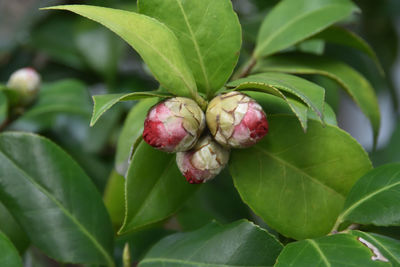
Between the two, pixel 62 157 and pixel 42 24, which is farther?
pixel 42 24

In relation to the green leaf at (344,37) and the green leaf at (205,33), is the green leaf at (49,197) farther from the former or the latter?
the green leaf at (344,37)

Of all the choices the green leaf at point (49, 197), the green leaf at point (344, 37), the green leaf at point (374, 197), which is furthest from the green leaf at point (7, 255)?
the green leaf at point (344, 37)

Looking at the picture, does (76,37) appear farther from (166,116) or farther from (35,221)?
(166,116)

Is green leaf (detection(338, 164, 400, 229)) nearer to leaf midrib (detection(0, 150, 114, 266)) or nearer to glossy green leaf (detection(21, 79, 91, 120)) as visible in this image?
leaf midrib (detection(0, 150, 114, 266))

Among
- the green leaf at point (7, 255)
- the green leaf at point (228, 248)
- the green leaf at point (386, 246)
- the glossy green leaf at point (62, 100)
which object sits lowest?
the glossy green leaf at point (62, 100)

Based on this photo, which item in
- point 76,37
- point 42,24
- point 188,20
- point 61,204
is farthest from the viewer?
point 42,24

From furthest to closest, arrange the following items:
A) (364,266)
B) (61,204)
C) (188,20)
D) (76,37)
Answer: (76,37)
(61,204)
(188,20)
(364,266)

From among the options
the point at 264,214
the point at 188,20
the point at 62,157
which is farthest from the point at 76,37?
the point at 264,214

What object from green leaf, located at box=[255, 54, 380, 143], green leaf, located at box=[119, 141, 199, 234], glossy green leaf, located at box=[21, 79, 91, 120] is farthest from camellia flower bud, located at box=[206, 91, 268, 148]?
glossy green leaf, located at box=[21, 79, 91, 120]
